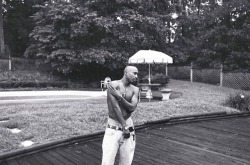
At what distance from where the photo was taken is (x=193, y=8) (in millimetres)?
33094

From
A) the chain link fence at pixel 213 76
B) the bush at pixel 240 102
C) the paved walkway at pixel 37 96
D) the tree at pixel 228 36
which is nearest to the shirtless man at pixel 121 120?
the bush at pixel 240 102

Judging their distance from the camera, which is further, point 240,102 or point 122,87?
point 240,102

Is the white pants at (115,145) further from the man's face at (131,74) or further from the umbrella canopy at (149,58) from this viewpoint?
the umbrella canopy at (149,58)

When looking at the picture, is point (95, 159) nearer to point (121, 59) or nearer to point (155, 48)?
point (121, 59)

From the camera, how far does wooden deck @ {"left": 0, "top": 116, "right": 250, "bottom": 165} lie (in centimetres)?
461

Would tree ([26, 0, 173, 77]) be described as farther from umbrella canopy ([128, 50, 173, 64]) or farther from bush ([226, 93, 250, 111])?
bush ([226, 93, 250, 111])

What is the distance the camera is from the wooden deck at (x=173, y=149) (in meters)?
4.61

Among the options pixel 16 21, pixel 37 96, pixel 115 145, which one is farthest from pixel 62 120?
pixel 16 21

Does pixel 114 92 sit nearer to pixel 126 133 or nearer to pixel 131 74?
pixel 131 74

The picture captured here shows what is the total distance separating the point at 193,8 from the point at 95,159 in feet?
104

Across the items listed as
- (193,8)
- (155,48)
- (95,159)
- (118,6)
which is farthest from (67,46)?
(193,8)

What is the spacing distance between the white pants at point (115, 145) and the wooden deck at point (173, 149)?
4.41 feet

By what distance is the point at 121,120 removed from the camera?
10.4 feet

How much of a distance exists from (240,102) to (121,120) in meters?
8.73
